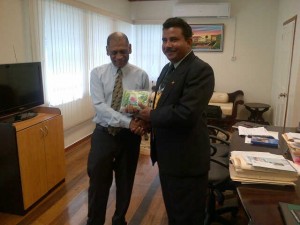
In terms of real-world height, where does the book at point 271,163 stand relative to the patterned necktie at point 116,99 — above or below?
below

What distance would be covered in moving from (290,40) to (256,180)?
3.44 meters

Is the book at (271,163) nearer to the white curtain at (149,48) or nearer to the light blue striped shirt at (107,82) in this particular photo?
the light blue striped shirt at (107,82)

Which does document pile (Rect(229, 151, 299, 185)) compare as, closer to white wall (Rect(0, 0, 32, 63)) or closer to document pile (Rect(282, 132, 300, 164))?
document pile (Rect(282, 132, 300, 164))

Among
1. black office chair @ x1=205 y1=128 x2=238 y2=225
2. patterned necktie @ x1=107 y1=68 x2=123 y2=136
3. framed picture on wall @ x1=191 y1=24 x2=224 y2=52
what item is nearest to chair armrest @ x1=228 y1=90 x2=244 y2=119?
framed picture on wall @ x1=191 y1=24 x2=224 y2=52

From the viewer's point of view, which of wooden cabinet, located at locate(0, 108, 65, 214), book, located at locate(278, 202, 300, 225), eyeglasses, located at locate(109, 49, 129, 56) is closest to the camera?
book, located at locate(278, 202, 300, 225)

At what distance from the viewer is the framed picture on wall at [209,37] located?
573 cm

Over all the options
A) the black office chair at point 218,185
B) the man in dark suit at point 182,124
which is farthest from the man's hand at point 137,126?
the black office chair at point 218,185

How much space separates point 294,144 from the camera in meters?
1.65

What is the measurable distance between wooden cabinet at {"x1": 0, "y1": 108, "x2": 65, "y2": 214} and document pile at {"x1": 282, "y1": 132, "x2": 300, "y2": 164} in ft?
6.74

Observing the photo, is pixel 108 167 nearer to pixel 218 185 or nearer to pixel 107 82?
pixel 107 82

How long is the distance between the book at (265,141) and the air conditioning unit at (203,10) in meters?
4.26

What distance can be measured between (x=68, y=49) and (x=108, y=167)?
2340 millimetres

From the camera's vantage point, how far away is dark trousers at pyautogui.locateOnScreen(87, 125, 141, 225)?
184 cm

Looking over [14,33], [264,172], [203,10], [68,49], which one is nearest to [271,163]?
[264,172]
